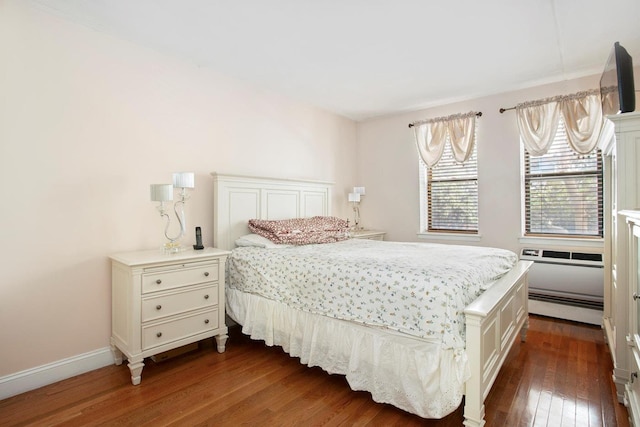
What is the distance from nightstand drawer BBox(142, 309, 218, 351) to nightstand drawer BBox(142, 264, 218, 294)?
258mm

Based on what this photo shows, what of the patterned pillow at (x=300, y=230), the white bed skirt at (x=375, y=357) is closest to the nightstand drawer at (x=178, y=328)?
the white bed skirt at (x=375, y=357)

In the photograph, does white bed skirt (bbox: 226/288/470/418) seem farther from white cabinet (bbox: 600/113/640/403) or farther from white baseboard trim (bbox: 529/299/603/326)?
white baseboard trim (bbox: 529/299/603/326)

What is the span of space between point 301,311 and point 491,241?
2.80m

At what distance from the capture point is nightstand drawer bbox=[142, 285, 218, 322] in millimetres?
2279

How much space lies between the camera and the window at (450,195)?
4234 mm

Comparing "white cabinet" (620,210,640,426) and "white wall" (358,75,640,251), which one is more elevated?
"white wall" (358,75,640,251)

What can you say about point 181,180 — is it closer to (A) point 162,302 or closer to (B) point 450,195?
(A) point 162,302

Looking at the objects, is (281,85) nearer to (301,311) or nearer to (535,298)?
(301,311)

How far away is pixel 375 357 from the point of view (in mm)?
1937

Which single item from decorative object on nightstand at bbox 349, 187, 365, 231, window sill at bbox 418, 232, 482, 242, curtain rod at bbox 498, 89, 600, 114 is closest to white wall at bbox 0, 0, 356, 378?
decorative object on nightstand at bbox 349, 187, 365, 231

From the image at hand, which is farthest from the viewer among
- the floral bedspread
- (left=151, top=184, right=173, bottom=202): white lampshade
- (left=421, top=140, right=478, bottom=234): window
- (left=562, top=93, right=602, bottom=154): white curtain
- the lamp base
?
(left=421, top=140, right=478, bottom=234): window

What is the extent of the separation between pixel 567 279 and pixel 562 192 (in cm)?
96

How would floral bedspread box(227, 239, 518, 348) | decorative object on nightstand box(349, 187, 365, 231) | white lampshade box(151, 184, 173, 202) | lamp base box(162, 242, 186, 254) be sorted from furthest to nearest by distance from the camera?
decorative object on nightstand box(349, 187, 365, 231), lamp base box(162, 242, 186, 254), white lampshade box(151, 184, 173, 202), floral bedspread box(227, 239, 518, 348)

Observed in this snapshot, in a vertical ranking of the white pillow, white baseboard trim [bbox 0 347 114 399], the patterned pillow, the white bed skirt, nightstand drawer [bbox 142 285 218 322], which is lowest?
white baseboard trim [bbox 0 347 114 399]
